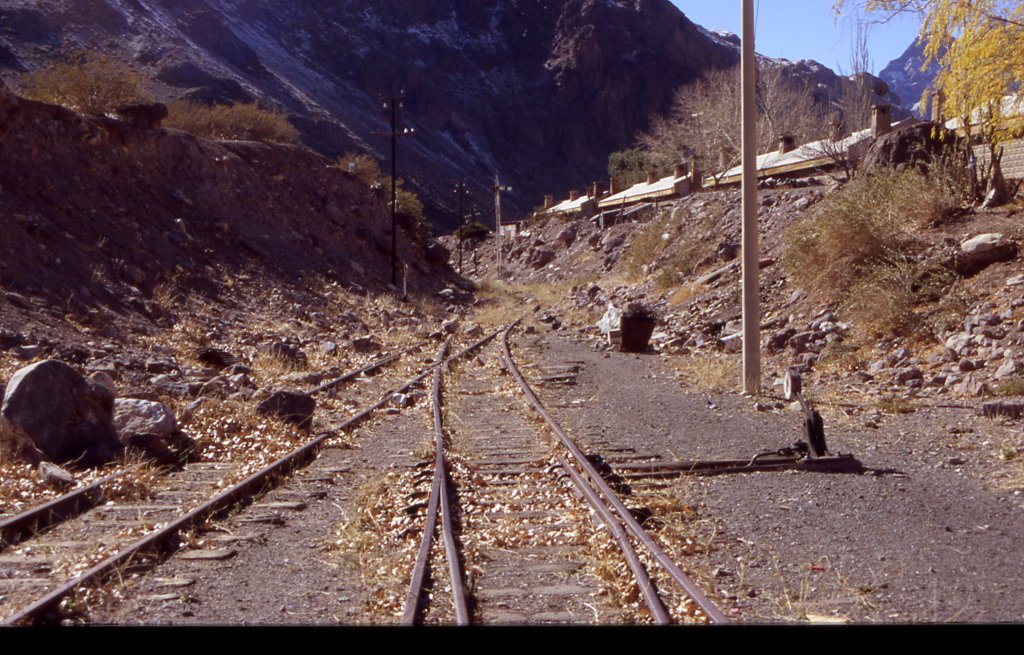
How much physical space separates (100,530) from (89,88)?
2848 cm

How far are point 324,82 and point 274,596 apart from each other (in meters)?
125

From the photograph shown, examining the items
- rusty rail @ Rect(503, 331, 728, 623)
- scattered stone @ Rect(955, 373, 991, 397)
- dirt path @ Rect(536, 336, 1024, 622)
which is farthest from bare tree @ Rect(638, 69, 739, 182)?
rusty rail @ Rect(503, 331, 728, 623)

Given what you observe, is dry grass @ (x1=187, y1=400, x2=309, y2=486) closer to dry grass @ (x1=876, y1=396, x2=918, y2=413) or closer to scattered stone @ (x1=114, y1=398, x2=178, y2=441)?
scattered stone @ (x1=114, y1=398, x2=178, y2=441)

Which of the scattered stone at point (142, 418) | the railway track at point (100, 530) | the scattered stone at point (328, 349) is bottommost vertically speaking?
the railway track at point (100, 530)

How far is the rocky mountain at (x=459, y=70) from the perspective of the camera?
Answer: 101m

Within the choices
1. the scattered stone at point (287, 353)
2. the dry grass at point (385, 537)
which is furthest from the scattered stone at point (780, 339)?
the dry grass at point (385, 537)

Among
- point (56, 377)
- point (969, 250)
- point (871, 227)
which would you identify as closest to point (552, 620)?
point (56, 377)

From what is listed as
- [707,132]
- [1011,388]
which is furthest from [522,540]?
[707,132]

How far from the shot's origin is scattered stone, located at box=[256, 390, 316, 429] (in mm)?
12633

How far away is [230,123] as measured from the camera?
1778 inches

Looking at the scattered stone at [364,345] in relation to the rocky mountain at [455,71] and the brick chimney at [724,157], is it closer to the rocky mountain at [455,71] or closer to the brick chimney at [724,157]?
the brick chimney at [724,157]

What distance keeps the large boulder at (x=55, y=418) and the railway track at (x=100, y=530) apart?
97cm

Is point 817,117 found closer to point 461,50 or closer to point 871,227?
point 871,227

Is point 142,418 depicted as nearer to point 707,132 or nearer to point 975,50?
point 975,50
